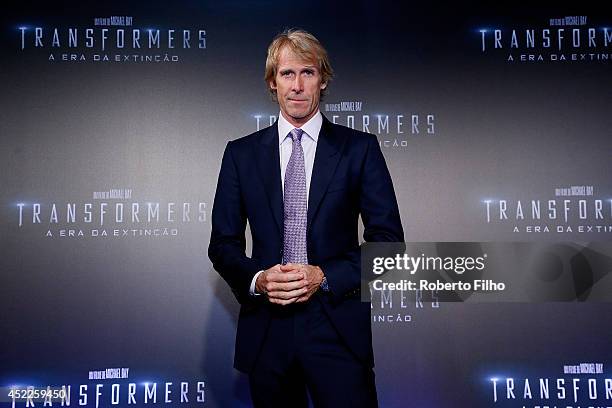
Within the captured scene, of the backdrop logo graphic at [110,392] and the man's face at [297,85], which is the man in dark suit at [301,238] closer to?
the man's face at [297,85]

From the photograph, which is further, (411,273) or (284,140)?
(411,273)

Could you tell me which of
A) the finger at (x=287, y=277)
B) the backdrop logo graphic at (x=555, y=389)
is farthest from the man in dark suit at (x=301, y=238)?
the backdrop logo graphic at (x=555, y=389)

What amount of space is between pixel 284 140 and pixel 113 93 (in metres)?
1.19

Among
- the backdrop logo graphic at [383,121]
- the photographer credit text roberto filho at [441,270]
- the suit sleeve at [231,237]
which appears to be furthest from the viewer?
the backdrop logo graphic at [383,121]

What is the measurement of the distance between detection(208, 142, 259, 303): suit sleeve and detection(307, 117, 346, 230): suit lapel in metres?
0.21

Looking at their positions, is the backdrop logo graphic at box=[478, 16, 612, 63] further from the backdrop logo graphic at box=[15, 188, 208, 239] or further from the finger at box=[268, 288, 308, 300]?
the finger at box=[268, 288, 308, 300]

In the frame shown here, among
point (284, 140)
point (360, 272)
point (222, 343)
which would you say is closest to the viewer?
point (360, 272)

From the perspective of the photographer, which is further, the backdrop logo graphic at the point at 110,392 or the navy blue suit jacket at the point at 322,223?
the backdrop logo graphic at the point at 110,392

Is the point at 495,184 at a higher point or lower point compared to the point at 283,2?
lower

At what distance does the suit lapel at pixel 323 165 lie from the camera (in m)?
1.73

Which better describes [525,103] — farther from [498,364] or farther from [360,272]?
[360,272]

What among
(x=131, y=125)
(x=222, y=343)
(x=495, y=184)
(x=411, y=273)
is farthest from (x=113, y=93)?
(x=495, y=184)

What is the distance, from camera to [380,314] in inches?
106

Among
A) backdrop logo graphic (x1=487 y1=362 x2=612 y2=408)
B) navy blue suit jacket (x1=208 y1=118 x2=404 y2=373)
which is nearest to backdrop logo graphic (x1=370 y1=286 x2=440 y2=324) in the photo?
backdrop logo graphic (x1=487 y1=362 x2=612 y2=408)
